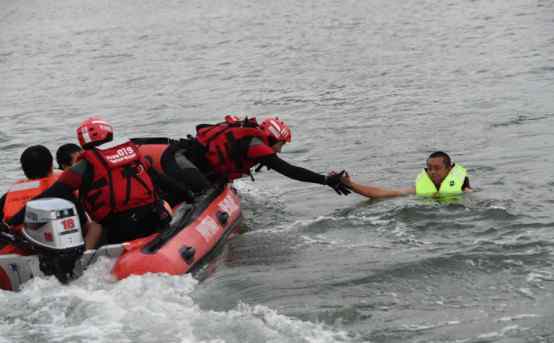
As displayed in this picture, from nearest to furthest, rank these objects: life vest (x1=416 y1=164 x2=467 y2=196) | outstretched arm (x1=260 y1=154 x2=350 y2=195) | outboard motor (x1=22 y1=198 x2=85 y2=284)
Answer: outboard motor (x1=22 y1=198 x2=85 y2=284), outstretched arm (x1=260 y1=154 x2=350 y2=195), life vest (x1=416 y1=164 x2=467 y2=196)

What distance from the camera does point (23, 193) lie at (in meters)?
7.43

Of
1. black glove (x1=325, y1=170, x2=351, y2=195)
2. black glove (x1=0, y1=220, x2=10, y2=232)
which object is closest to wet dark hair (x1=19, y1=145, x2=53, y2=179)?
black glove (x1=0, y1=220, x2=10, y2=232)

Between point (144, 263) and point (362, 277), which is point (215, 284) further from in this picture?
point (362, 277)

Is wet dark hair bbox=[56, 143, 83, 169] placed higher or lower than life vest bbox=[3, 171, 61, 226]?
higher

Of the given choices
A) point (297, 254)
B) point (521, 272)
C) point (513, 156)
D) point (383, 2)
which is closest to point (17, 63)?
point (383, 2)

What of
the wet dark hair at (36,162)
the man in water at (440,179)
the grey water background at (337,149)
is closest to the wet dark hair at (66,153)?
the wet dark hair at (36,162)

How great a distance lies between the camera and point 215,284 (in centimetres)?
745

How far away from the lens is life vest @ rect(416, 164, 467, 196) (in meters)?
9.19

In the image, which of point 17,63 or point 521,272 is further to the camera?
point 17,63

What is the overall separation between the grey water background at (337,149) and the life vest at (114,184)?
561 mm

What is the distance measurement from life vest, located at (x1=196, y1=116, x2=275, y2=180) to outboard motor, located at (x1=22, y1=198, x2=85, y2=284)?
2304 millimetres

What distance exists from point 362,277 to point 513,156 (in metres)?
4.69

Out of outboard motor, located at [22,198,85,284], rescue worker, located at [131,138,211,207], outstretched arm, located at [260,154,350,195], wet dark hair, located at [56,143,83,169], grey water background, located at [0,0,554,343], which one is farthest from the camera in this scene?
outstretched arm, located at [260,154,350,195]

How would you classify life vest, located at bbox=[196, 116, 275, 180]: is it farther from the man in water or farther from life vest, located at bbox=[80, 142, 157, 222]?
life vest, located at bbox=[80, 142, 157, 222]
